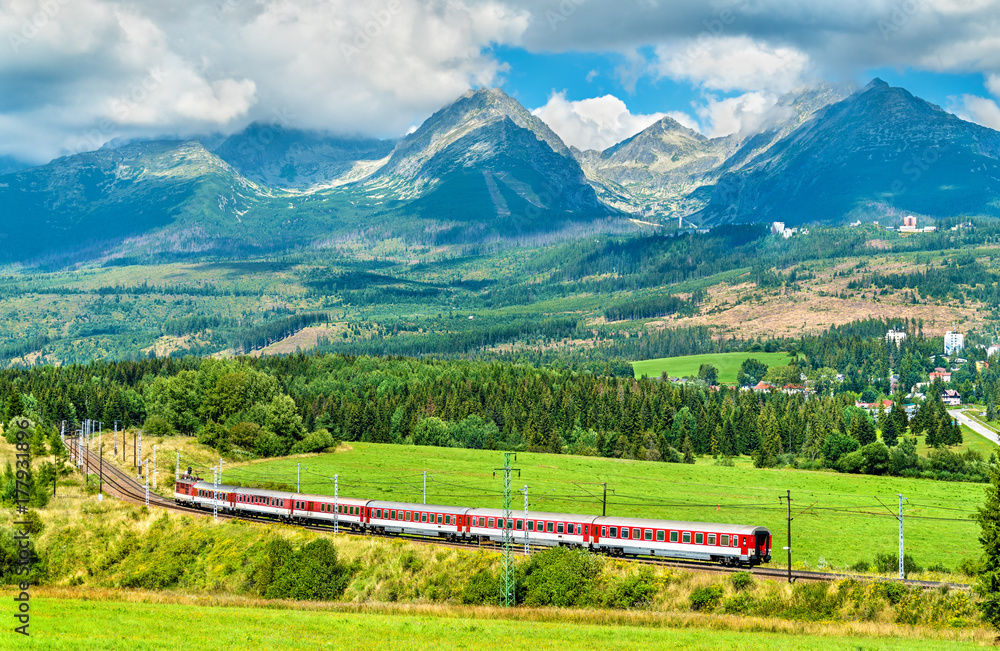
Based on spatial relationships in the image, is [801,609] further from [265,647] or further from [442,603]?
[265,647]

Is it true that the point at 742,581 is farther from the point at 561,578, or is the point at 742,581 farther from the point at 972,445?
the point at 972,445

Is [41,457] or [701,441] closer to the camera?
[41,457]

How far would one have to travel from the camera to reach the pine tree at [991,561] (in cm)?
5269

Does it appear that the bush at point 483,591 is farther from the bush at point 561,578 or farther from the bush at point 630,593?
the bush at point 630,593

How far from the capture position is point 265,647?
47.3 m

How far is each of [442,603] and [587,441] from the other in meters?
108

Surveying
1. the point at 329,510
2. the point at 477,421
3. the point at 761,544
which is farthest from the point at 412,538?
the point at 477,421

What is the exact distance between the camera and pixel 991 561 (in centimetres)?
5341

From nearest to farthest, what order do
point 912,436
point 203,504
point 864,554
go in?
point 864,554 < point 203,504 < point 912,436

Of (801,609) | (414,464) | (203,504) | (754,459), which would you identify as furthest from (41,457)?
(754,459)

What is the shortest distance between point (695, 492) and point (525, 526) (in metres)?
51.4

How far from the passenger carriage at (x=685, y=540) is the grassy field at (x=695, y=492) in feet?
20.2

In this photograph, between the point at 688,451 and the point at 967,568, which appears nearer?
the point at 967,568

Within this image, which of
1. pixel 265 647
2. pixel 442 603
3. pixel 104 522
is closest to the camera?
Answer: pixel 265 647
